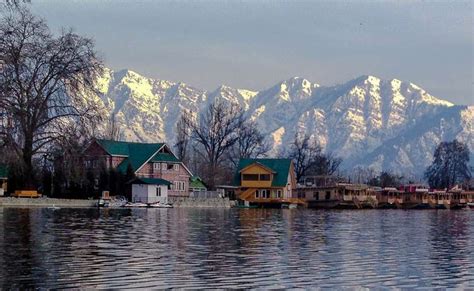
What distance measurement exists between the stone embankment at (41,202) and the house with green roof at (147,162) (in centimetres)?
1668

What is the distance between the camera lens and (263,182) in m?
124

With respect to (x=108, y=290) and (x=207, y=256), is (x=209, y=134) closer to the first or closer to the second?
(x=207, y=256)

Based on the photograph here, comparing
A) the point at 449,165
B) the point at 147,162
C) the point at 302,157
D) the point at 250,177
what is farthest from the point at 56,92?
the point at 449,165

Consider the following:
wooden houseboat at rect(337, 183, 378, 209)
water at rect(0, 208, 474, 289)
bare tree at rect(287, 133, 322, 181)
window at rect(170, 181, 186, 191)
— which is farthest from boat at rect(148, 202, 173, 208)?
water at rect(0, 208, 474, 289)

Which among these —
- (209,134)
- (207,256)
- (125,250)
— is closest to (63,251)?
(125,250)

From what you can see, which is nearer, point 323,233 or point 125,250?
point 125,250

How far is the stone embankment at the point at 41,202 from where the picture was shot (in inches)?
3133

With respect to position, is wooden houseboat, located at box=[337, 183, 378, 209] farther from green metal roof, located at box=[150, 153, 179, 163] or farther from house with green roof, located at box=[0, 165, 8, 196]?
house with green roof, located at box=[0, 165, 8, 196]

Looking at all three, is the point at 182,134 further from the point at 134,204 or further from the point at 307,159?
the point at 134,204

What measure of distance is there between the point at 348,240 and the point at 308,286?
1700 centimetres

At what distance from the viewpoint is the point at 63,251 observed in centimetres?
2911

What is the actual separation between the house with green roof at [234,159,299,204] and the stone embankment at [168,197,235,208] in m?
16.0

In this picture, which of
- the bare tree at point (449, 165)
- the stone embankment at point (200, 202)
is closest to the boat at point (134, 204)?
the stone embankment at point (200, 202)

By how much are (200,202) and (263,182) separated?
22.5 metres
